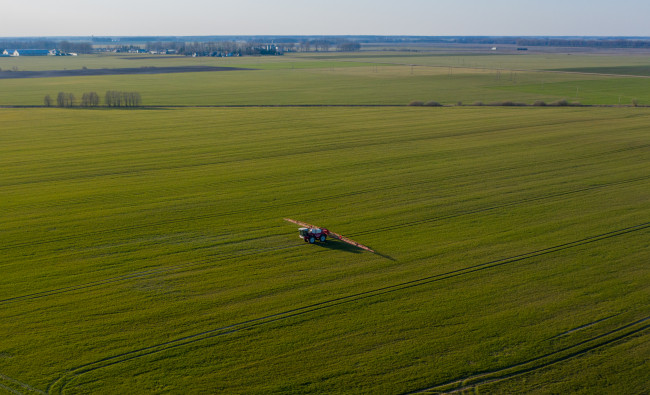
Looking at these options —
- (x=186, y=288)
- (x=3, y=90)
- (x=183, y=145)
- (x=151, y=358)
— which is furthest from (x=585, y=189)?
(x=3, y=90)

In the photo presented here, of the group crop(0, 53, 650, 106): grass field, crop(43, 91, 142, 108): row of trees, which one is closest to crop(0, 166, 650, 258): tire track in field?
crop(0, 53, 650, 106): grass field

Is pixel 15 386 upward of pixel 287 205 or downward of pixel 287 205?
downward

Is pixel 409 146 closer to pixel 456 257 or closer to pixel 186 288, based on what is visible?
pixel 456 257

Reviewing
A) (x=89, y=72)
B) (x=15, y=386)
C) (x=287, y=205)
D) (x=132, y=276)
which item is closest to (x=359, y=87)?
(x=89, y=72)

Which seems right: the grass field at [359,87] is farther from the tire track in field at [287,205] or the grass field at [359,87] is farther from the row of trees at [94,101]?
the tire track in field at [287,205]

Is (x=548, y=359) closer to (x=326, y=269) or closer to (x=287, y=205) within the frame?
(x=326, y=269)
